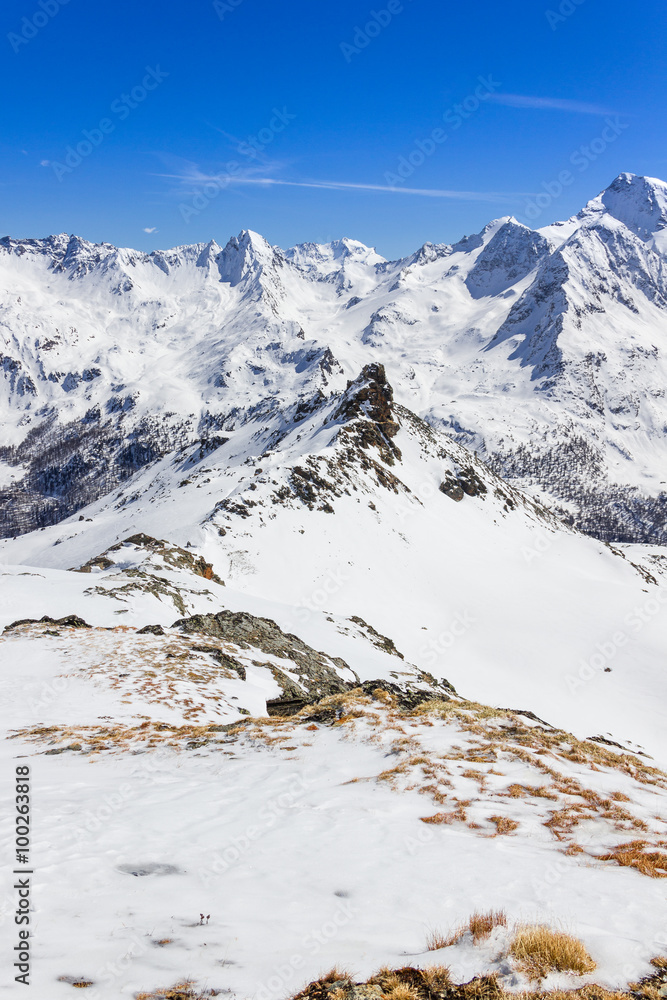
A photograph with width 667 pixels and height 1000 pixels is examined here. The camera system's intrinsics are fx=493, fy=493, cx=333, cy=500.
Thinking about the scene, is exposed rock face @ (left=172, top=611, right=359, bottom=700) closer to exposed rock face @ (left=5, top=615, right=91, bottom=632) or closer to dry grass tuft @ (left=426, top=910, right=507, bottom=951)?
exposed rock face @ (left=5, top=615, right=91, bottom=632)

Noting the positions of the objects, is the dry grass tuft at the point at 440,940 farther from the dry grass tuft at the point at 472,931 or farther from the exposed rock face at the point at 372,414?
the exposed rock face at the point at 372,414

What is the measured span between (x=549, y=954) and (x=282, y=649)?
21.0 m

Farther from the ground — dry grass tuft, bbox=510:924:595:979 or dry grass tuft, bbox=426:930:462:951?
dry grass tuft, bbox=510:924:595:979

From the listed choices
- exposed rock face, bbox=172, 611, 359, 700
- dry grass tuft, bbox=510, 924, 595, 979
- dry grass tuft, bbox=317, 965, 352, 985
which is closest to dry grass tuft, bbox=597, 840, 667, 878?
dry grass tuft, bbox=510, 924, 595, 979

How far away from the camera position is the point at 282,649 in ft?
78.7

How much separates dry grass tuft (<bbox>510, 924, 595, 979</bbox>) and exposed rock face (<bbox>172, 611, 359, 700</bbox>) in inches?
657

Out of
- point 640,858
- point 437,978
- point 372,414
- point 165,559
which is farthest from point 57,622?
point 372,414

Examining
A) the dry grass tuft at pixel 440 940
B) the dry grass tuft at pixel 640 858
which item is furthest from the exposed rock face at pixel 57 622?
the dry grass tuft at pixel 640 858

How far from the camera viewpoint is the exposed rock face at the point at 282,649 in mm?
21688

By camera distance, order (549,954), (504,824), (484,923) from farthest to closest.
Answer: (504,824) → (484,923) → (549,954)

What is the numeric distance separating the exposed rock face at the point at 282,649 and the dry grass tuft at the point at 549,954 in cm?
1669

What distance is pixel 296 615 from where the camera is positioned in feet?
108

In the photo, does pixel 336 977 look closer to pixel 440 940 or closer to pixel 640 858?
pixel 440 940

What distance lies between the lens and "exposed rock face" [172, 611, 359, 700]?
21.7m
